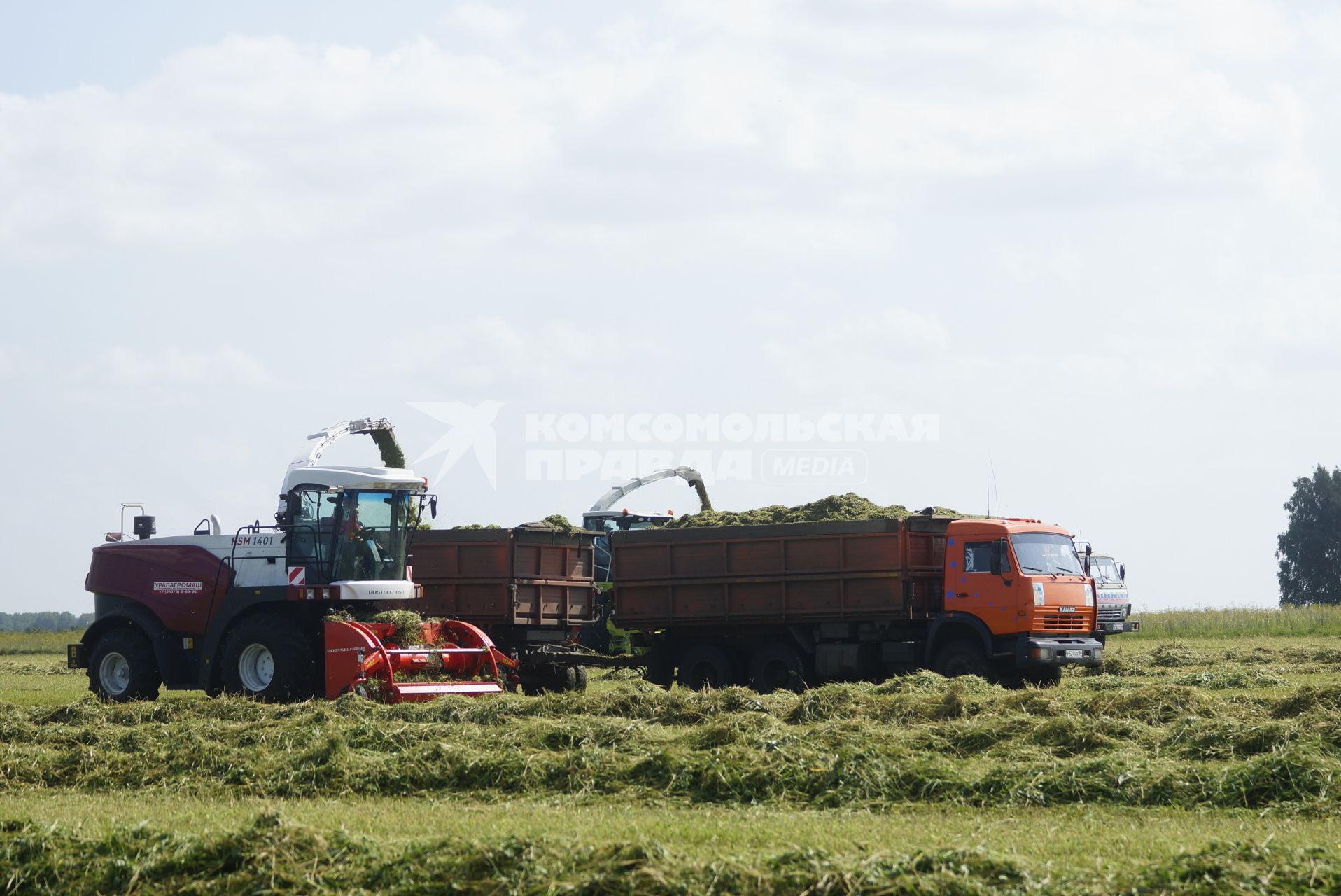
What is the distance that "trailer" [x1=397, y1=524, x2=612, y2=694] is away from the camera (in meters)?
20.8

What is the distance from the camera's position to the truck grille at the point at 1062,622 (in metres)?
19.0

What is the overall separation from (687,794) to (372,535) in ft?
31.2

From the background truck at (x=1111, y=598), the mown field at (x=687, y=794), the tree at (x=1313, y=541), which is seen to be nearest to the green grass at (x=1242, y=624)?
the background truck at (x=1111, y=598)

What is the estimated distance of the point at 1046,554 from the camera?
1961cm

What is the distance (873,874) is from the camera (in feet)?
23.5

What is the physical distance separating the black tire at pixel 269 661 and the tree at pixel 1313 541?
3205 inches

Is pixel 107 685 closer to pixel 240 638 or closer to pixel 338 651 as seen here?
pixel 240 638

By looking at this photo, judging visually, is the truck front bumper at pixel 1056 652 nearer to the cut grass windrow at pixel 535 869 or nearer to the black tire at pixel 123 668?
the cut grass windrow at pixel 535 869

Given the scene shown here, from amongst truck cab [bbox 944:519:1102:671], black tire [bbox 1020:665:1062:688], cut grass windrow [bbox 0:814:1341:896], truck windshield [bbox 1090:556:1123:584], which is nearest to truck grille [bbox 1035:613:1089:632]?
truck cab [bbox 944:519:1102:671]

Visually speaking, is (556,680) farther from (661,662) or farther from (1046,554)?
(1046,554)

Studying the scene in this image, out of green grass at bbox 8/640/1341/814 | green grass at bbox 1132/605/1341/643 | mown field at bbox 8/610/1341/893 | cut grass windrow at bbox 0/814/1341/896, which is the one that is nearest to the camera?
cut grass windrow at bbox 0/814/1341/896

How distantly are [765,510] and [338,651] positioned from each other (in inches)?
296

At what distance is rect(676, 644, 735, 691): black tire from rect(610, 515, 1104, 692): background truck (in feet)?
0.07

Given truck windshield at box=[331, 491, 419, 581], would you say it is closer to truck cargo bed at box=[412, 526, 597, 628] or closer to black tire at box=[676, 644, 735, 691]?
truck cargo bed at box=[412, 526, 597, 628]
